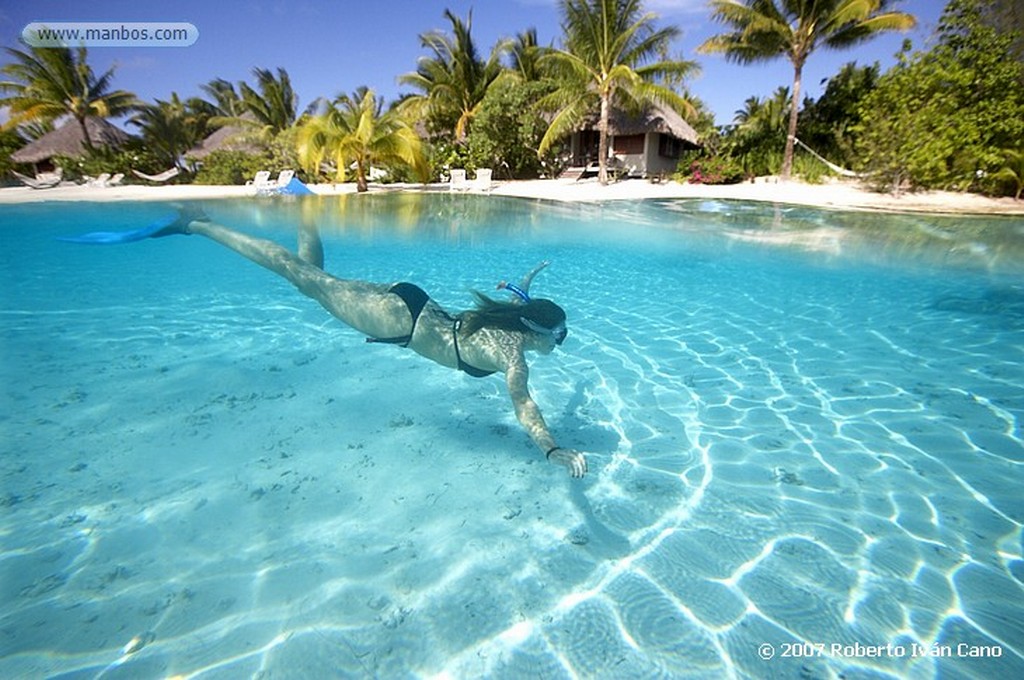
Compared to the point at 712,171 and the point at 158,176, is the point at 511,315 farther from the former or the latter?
the point at 158,176

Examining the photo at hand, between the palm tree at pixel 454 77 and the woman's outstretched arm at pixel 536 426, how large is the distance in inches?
1039

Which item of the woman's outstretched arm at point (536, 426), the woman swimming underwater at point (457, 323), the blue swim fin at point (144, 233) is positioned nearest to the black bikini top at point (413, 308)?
the woman swimming underwater at point (457, 323)

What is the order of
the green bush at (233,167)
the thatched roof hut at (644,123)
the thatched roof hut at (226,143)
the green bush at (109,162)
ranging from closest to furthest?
the thatched roof hut at (644,123)
the green bush at (109,162)
the green bush at (233,167)
the thatched roof hut at (226,143)

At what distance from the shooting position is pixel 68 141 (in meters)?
31.4

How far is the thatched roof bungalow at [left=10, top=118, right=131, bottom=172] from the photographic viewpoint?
3069 centimetres

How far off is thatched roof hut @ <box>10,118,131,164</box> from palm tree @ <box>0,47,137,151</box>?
3429mm

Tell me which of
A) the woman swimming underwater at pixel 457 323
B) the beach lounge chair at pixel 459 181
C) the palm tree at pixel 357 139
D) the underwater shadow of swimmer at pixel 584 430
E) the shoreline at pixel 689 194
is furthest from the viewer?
the beach lounge chair at pixel 459 181

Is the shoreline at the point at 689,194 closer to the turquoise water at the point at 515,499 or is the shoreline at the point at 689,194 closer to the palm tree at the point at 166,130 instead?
the palm tree at the point at 166,130

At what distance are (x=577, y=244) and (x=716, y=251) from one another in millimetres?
3149

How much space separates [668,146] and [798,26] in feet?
29.8

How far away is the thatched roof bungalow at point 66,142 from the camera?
30688mm

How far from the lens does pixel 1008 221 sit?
13164 millimetres

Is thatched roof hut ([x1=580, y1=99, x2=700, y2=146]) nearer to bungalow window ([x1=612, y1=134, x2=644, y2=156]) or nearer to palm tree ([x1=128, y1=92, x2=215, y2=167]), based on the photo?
bungalow window ([x1=612, y1=134, x2=644, y2=156])

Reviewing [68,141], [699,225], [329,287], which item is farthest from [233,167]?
[329,287]
